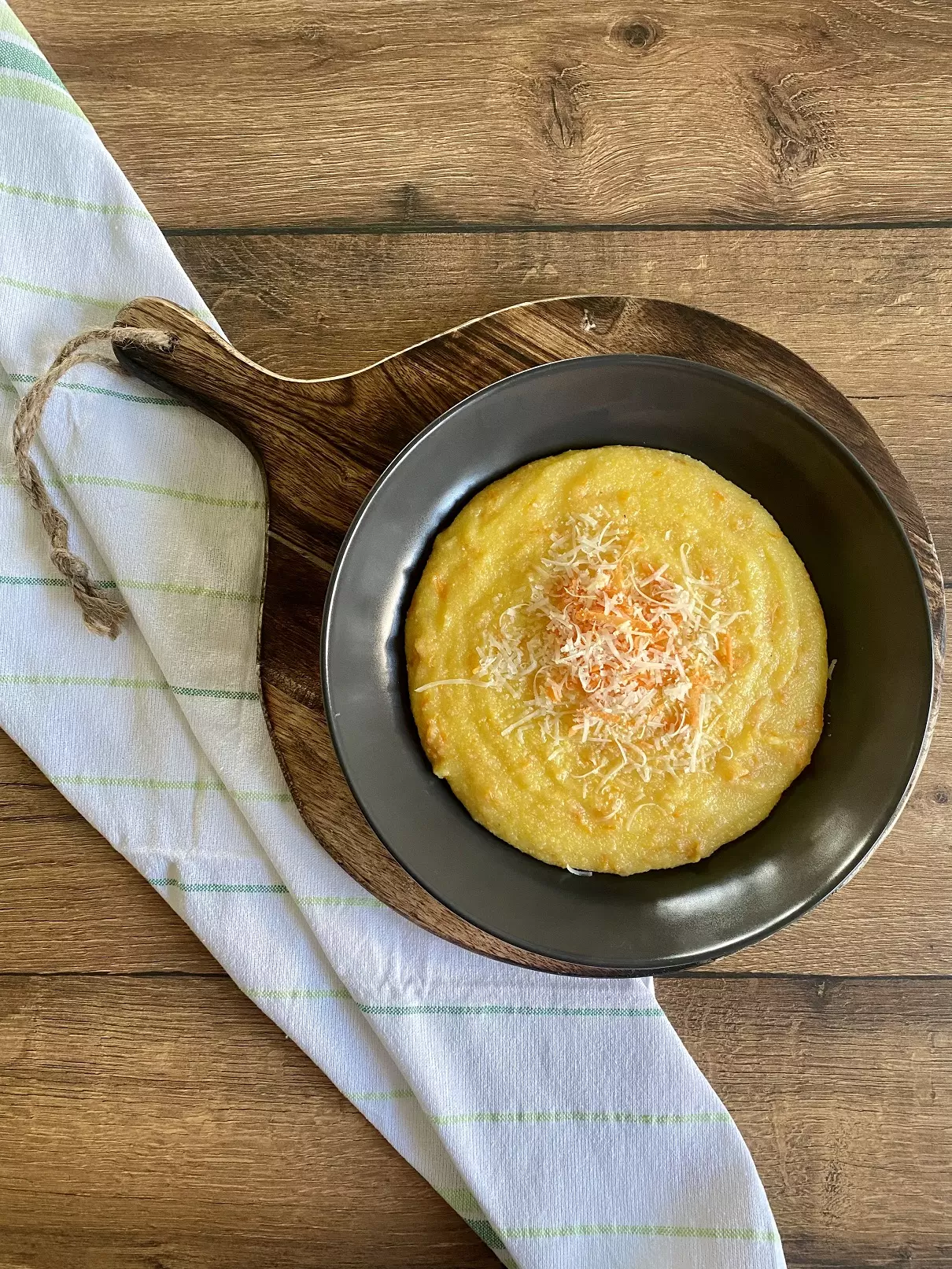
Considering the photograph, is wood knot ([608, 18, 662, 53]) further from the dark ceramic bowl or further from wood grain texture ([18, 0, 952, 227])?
the dark ceramic bowl

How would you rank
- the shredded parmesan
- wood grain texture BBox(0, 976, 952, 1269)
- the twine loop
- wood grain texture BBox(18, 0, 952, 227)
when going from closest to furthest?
the shredded parmesan < the twine loop < wood grain texture BBox(0, 976, 952, 1269) < wood grain texture BBox(18, 0, 952, 227)

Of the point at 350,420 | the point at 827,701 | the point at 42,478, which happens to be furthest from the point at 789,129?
the point at 42,478

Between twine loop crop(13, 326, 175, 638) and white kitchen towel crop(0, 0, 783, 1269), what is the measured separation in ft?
0.19

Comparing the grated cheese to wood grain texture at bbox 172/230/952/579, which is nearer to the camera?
the grated cheese

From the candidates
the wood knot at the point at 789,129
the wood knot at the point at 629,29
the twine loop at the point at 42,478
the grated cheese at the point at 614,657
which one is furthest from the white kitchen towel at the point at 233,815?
the wood knot at the point at 789,129

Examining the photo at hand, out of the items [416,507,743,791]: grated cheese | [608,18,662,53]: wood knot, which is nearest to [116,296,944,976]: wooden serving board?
[416,507,743,791]: grated cheese

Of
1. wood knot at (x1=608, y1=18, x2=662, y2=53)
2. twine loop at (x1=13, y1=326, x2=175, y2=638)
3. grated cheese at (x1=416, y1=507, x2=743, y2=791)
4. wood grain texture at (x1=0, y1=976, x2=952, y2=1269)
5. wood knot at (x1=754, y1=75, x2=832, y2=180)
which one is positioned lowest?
wood grain texture at (x1=0, y1=976, x2=952, y2=1269)

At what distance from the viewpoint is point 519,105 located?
2.57 metres

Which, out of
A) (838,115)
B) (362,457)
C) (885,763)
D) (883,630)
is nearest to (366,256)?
(362,457)

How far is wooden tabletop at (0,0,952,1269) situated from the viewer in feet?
8.13

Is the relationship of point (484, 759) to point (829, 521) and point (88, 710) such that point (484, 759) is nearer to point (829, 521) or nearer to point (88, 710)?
point (829, 521)

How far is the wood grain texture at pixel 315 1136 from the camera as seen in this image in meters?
2.46

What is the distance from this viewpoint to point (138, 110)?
259cm

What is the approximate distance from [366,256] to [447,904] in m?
1.75
